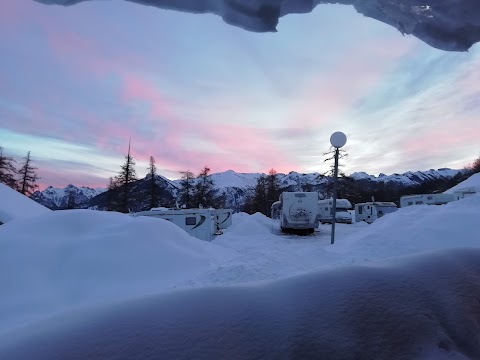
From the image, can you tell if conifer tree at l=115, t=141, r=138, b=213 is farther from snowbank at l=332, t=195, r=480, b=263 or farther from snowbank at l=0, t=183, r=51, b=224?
snowbank at l=332, t=195, r=480, b=263

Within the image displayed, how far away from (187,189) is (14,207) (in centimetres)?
3772

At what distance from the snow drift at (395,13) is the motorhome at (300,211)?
17.6m

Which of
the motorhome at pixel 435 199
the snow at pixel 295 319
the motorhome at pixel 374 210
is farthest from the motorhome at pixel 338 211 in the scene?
the snow at pixel 295 319

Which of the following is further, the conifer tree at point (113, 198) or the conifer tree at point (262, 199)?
the conifer tree at point (262, 199)

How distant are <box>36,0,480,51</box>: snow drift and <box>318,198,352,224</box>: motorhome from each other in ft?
97.5

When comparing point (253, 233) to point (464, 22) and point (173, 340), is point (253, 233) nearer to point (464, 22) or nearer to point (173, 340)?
point (464, 22)

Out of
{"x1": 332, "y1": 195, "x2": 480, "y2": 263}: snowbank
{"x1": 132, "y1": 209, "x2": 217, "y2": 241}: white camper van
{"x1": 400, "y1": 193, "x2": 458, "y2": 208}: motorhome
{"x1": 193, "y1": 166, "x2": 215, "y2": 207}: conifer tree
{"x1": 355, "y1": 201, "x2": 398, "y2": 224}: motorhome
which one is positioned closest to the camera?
{"x1": 332, "y1": 195, "x2": 480, "y2": 263}: snowbank

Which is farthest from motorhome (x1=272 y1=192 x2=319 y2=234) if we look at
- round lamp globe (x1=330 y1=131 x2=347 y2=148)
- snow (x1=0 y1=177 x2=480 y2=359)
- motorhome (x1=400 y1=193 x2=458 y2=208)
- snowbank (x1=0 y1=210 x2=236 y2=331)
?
snow (x1=0 y1=177 x2=480 y2=359)

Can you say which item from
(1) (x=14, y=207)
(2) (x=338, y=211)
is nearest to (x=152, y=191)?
(2) (x=338, y=211)

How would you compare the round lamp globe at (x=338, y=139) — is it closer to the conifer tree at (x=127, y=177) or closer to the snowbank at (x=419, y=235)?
the snowbank at (x=419, y=235)

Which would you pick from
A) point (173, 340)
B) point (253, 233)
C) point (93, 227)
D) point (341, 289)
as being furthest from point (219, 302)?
point (253, 233)

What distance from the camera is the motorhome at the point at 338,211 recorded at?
35406mm

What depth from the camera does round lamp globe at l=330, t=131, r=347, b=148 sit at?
11506mm

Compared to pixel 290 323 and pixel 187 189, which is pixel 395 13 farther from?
pixel 187 189
